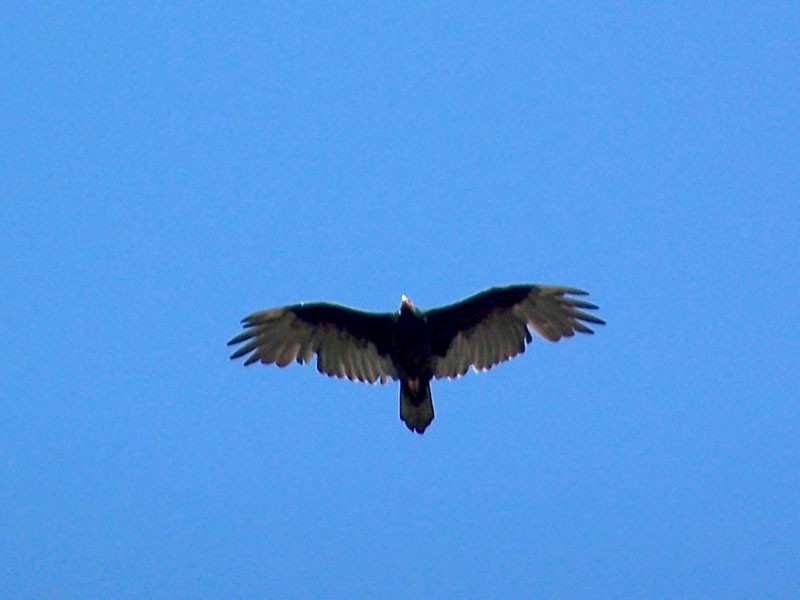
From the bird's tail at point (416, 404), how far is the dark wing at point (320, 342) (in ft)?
1.27

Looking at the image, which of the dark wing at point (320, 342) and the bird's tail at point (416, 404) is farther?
the dark wing at point (320, 342)

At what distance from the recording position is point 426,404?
38.9ft

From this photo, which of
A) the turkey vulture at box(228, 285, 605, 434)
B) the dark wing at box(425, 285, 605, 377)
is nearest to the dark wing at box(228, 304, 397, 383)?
the turkey vulture at box(228, 285, 605, 434)

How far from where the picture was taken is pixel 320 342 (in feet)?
40.7

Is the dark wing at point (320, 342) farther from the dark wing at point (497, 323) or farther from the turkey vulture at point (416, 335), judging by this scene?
the dark wing at point (497, 323)

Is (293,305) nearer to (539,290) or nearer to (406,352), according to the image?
(406,352)

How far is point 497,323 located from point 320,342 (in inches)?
67.7

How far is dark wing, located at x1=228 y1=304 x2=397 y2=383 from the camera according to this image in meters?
12.2

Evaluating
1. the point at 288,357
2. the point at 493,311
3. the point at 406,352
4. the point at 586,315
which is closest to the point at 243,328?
the point at 288,357

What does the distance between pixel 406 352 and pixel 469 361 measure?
0.70 metres

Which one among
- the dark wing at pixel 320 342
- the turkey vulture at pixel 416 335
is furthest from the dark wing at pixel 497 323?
the dark wing at pixel 320 342

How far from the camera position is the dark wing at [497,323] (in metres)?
12.0

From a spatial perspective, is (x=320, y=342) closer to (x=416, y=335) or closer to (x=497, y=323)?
(x=416, y=335)

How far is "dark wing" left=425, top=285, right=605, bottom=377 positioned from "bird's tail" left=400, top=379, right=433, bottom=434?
0.33 metres
